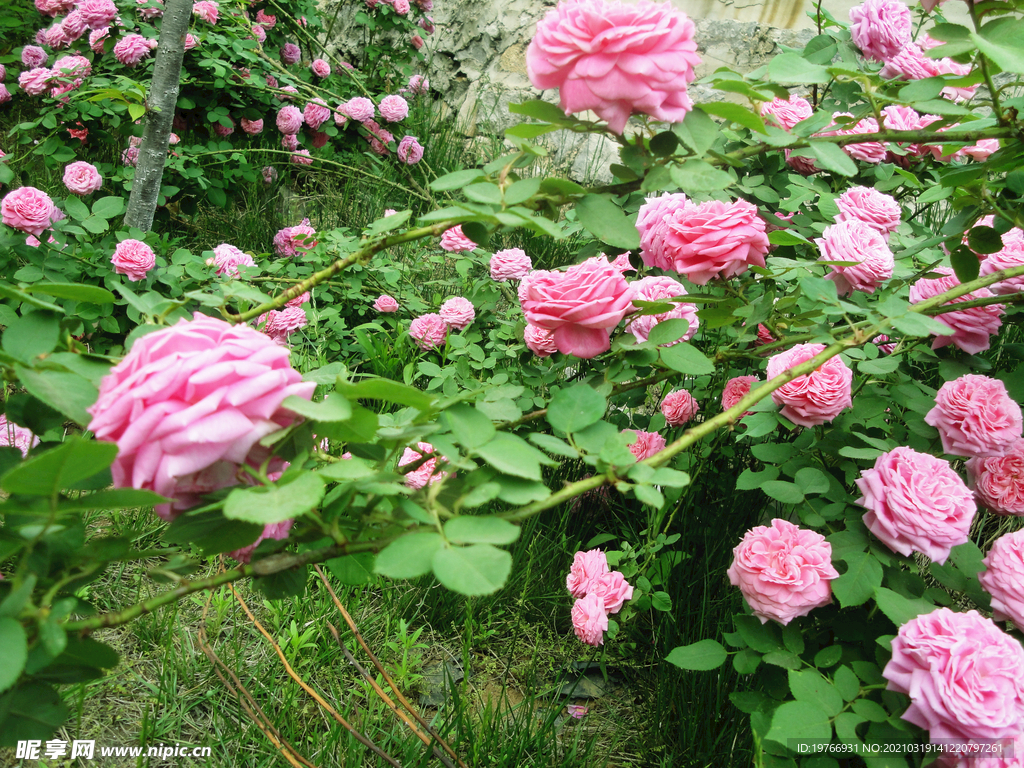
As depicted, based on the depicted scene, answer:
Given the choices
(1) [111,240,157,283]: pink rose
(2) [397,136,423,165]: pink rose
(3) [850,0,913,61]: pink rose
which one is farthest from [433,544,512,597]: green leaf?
(2) [397,136,423,165]: pink rose

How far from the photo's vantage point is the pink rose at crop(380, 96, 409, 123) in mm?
2979

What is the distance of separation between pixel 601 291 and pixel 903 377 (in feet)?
2.02

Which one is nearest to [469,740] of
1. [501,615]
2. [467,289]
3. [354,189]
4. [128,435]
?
[501,615]

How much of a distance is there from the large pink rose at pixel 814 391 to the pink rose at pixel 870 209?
0.36m

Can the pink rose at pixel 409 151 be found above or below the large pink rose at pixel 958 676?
below

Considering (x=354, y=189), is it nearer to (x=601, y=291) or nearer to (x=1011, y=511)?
(x=601, y=291)

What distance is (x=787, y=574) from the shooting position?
82 cm

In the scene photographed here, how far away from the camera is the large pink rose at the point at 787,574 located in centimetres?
82

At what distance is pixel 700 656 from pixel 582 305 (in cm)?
51

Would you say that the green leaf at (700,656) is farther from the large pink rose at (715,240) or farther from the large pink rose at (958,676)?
the large pink rose at (715,240)

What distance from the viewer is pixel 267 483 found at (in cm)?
41

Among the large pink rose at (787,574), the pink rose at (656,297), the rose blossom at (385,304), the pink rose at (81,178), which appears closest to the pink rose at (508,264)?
the rose blossom at (385,304)

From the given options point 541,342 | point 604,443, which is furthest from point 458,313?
point 604,443

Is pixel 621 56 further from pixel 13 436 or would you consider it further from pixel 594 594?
pixel 13 436
